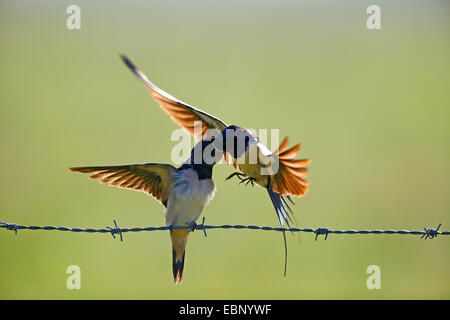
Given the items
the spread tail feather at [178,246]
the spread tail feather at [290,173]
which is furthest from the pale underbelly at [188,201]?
the spread tail feather at [290,173]

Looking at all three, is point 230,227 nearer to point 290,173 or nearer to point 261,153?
point 290,173

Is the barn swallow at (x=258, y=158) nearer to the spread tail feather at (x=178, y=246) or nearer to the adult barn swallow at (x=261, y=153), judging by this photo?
the adult barn swallow at (x=261, y=153)

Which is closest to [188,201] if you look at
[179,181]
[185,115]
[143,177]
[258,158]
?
→ [179,181]

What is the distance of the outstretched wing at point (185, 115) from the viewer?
20.4 feet

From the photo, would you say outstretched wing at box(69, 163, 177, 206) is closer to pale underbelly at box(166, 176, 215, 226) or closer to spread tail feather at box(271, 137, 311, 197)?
pale underbelly at box(166, 176, 215, 226)

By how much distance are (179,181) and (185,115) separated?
1.32 m

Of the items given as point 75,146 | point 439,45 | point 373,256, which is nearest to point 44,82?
point 75,146

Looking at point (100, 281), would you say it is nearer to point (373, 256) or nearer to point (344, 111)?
point (373, 256)

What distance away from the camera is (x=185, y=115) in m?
6.43

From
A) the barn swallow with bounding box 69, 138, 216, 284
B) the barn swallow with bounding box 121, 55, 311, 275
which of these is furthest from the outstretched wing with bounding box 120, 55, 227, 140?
the barn swallow with bounding box 69, 138, 216, 284

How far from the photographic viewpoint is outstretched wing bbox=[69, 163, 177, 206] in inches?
203

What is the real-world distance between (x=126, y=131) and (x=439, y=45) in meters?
11.0

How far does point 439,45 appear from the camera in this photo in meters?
19.9

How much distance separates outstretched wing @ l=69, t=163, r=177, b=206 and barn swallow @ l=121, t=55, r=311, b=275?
1.80ft
